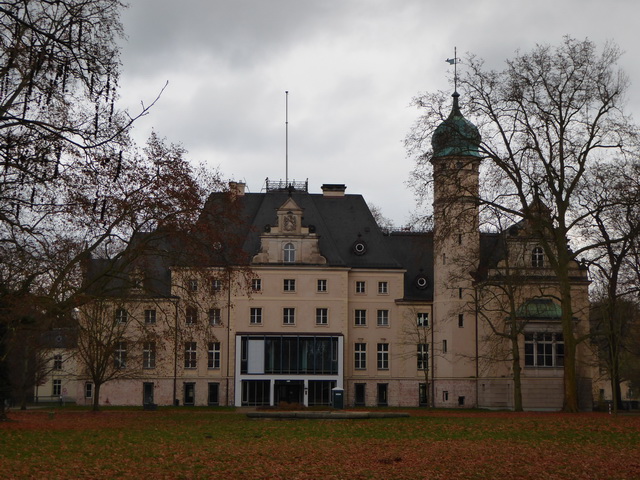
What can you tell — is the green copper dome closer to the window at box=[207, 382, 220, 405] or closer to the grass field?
the grass field

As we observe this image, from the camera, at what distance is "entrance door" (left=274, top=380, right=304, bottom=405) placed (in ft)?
218

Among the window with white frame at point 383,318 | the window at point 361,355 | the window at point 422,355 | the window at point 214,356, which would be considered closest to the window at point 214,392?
the window at point 214,356

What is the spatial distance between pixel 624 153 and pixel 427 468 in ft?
75.8

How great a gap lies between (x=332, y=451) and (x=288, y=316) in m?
48.1

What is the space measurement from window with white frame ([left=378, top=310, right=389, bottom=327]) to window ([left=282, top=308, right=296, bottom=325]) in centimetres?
638

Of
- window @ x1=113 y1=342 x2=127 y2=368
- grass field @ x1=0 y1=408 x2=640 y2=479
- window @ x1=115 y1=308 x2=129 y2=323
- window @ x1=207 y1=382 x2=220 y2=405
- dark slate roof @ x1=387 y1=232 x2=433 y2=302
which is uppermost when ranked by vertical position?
dark slate roof @ x1=387 y1=232 x2=433 y2=302

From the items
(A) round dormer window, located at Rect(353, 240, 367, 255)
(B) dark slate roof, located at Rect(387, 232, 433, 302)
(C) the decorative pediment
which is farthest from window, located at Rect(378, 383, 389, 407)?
(C) the decorative pediment

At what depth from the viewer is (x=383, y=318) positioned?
6912 centimetres

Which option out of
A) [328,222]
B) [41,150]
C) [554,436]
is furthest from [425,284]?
[41,150]

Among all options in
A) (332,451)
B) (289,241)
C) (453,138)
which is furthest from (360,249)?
(332,451)

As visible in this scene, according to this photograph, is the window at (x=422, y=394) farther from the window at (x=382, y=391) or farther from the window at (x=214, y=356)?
the window at (x=214, y=356)

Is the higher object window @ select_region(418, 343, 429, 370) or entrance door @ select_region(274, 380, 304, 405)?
window @ select_region(418, 343, 429, 370)

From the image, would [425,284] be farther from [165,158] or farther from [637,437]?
[637,437]

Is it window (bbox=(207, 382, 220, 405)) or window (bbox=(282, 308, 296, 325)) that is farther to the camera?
window (bbox=(282, 308, 296, 325))
